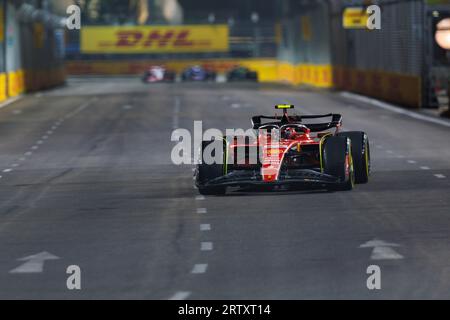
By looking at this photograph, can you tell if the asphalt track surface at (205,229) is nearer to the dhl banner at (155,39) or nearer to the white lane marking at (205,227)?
the white lane marking at (205,227)

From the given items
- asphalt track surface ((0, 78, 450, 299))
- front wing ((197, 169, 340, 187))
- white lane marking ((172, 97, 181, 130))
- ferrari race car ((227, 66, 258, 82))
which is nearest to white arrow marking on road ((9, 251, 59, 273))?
asphalt track surface ((0, 78, 450, 299))

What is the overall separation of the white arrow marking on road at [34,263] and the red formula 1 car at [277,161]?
6273 millimetres

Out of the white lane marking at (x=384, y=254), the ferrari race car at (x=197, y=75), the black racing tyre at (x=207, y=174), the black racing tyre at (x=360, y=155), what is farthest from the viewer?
the ferrari race car at (x=197, y=75)

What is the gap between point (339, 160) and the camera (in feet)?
72.8

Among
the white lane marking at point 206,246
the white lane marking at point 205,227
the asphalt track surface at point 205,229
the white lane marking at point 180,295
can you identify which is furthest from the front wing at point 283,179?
the white lane marking at point 180,295

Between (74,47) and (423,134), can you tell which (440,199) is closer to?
(423,134)

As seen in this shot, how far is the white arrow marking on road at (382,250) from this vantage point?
15.5 m

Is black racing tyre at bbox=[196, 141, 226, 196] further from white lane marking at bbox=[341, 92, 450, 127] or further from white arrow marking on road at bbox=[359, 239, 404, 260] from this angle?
white lane marking at bbox=[341, 92, 450, 127]

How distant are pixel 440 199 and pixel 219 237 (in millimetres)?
5104

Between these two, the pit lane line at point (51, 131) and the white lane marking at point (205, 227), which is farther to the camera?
the pit lane line at point (51, 131)

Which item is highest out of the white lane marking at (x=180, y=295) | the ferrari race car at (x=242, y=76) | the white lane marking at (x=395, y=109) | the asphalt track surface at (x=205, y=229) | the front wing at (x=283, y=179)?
the front wing at (x=283, y=179)

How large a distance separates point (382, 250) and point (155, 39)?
130891 millimetres

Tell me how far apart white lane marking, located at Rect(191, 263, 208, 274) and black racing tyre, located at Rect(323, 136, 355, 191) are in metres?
7.27

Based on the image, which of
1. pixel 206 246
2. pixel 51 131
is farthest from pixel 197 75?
pixel 206 246
